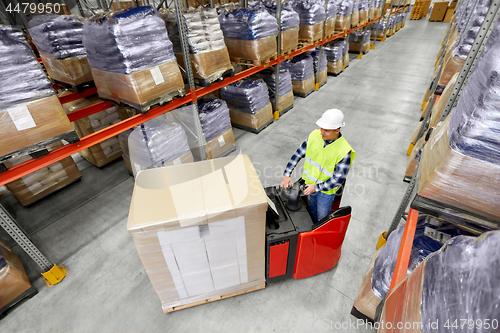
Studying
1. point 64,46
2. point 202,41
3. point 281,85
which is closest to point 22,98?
point 64,46

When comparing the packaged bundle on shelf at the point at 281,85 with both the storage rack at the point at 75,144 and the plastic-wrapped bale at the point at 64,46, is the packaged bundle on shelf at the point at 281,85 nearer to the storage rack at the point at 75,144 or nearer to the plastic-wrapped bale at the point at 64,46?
the storage rack at the point at 75,144

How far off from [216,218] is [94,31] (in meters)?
2.62

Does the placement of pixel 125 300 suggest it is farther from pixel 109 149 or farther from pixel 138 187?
pixel 109 149

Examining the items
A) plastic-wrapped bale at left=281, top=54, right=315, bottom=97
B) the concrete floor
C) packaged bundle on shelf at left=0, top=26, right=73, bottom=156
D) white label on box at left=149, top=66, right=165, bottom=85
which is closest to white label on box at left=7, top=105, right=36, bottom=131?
packaged bundle on shelf at left=0, top=26, right=73, bottom=156

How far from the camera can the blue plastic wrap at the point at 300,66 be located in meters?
6.58

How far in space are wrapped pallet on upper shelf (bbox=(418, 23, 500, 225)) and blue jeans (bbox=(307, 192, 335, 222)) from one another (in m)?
1.10

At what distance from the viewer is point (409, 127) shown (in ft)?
17.7

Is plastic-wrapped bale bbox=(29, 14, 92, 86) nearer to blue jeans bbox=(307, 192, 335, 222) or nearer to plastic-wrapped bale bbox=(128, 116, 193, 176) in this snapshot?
plastic-wrapped bale bbox=(128, 116, 193, 176)

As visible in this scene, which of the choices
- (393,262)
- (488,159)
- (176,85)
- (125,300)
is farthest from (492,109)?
(125,300)

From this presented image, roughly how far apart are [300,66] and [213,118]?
3.59 m

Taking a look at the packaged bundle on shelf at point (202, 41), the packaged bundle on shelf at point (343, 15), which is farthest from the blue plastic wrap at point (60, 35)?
the packaged bundle on shelf at point (343, 15)

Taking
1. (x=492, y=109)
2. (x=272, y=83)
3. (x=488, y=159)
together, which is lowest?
(x=272, y=83)

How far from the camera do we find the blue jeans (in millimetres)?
2572

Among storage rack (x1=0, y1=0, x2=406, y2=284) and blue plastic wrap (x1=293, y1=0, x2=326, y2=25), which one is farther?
blue plastic wrap (x1=293, y1=0, x2=326, y2=25)
